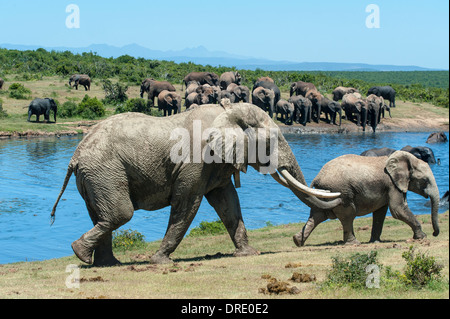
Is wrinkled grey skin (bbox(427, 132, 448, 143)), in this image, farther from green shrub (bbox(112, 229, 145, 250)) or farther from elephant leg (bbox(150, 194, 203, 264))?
elephant leg (bbox(150, 194, 203, 264))

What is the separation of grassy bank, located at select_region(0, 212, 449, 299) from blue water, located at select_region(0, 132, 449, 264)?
362 cm

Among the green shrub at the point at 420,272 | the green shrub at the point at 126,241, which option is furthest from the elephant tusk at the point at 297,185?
the green shrub at the point at 126,241

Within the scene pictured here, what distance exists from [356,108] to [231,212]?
37.7 meters

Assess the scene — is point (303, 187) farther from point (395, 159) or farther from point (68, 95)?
point (68, 95)

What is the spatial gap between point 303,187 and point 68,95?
130 ft

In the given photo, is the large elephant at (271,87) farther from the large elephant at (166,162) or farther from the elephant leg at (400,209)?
the large elephant at (166,162)

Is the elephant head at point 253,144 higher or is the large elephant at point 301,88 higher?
the elephant head at point 253,144

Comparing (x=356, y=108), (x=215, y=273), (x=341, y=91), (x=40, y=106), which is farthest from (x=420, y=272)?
(x=341, y=91)

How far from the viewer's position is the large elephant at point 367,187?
12.4 meters

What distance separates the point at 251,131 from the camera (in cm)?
1063

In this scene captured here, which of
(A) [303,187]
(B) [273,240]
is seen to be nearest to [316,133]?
(B) [273,240]

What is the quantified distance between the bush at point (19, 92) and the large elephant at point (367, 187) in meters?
36.2

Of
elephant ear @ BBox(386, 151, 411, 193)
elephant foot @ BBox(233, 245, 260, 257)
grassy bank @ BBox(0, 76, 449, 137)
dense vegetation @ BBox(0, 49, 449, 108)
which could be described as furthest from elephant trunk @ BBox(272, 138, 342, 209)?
dense vegetation @ BBox(0, 49, 449, 108)
